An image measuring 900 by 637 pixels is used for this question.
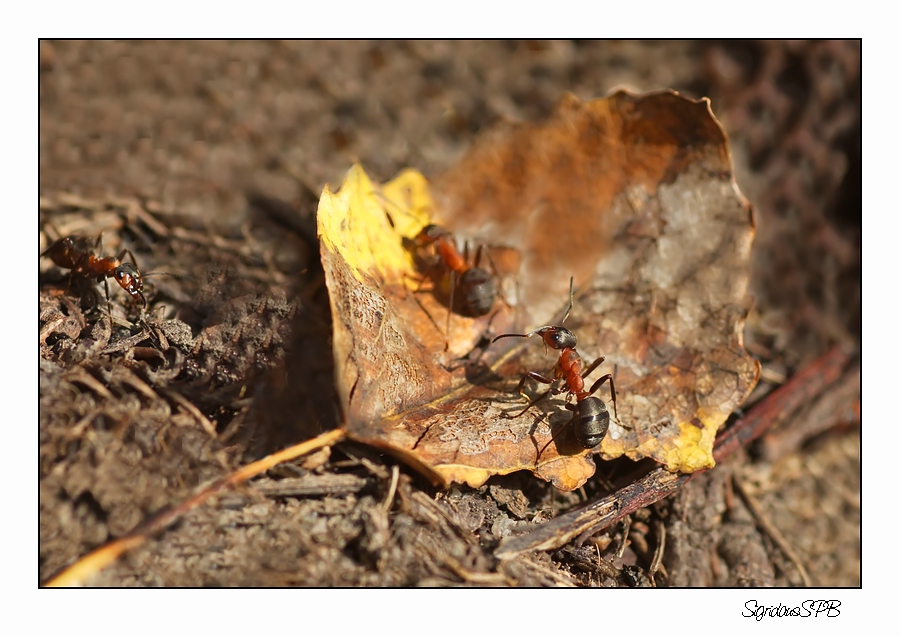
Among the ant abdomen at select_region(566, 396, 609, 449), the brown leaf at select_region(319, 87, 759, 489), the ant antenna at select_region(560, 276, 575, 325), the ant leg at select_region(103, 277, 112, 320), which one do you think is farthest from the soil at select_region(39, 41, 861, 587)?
the ant antenna at select_region(560, 276, 575, 325)

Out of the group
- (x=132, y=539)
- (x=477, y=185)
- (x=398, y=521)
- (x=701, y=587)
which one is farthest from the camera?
(x=477, y=185)

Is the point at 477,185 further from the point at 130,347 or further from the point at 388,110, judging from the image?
the point at 130,347

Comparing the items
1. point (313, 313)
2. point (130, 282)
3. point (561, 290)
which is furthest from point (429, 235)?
point (130, 282)

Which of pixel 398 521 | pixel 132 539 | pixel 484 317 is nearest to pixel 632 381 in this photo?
pixel 484 317

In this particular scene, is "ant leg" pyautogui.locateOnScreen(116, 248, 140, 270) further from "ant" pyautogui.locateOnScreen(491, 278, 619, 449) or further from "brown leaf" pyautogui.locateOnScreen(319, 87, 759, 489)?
"ant" pyautogui.locateOnScreen(491, 278, 619, 449)

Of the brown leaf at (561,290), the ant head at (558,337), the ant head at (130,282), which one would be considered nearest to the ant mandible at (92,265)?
the ant head at (130,282)

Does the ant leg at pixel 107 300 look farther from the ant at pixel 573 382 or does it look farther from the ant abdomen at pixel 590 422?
the ant abdomen at pixel 590 422

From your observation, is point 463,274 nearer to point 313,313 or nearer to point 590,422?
point 313,313
